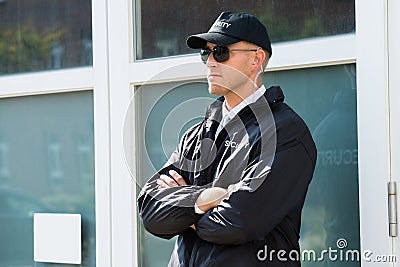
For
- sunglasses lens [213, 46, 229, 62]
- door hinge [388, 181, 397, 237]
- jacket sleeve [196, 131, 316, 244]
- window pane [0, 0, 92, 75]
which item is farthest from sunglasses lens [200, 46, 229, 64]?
window pane [0, 0, 92, 75]

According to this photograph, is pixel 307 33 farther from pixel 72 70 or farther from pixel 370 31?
pixel 72 70

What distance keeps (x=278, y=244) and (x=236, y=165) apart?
0.30 metres

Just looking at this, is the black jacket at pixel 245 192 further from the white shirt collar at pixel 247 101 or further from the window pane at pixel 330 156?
the window pane at pixel 330 156

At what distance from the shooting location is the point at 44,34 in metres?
4.00

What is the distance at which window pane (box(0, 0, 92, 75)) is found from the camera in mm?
3863

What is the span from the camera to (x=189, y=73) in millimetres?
3434

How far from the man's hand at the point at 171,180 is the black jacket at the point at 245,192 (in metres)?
0.03

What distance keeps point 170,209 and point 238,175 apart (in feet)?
0.83

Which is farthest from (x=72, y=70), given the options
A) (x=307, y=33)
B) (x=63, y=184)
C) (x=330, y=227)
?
(x=330, y=227)

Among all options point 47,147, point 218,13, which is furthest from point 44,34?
point 218,13

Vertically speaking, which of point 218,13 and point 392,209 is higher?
point 218,13

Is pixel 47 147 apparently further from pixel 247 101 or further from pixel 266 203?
pixel 266 203

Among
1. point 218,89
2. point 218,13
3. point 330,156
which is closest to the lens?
point 218,89

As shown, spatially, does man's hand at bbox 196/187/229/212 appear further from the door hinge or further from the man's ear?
the door hinge
